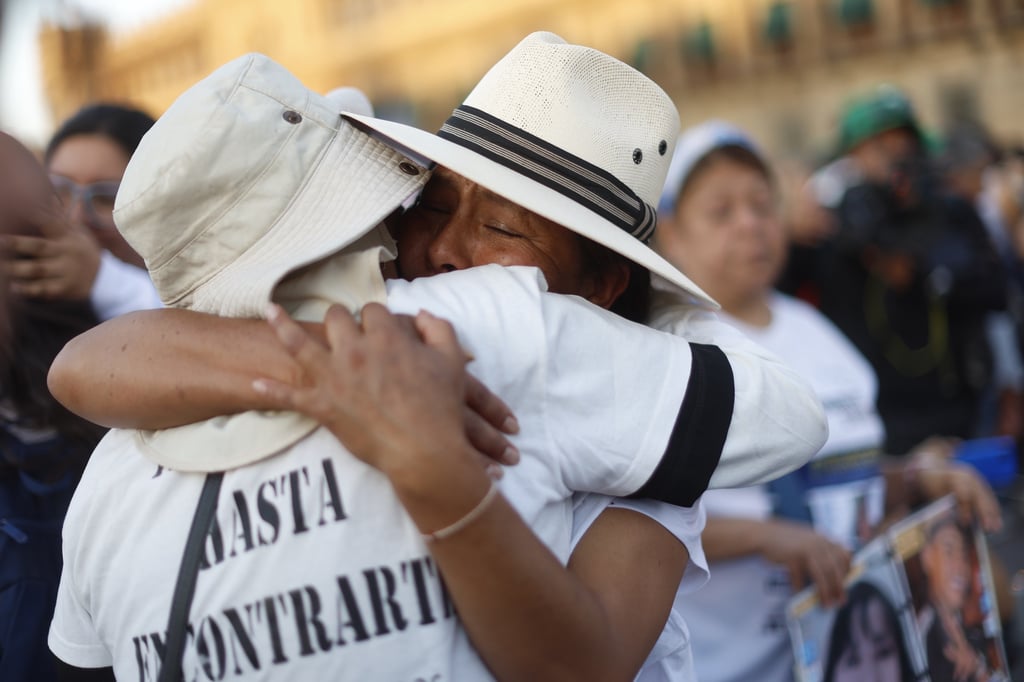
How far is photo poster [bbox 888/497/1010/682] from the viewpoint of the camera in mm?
2580

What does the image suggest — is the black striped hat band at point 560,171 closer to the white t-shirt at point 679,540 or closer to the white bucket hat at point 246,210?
the white bucket hat at point 246,210

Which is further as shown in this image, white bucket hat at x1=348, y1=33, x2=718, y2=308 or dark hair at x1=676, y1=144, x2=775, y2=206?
dark hair at x1=676, y1=144, x2=775, y2=206

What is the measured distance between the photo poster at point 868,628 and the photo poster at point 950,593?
0.04m

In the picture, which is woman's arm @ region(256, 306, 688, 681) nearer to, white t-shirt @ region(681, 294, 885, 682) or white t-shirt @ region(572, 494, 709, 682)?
white t-shirt @ region(572, 494, 709, 682)

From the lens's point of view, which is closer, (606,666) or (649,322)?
(606,666)

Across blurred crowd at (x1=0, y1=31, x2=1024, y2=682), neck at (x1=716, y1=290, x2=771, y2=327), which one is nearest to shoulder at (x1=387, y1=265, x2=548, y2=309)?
blurred crowd at (x1=0, y1=31, x2=1024, y2=682)

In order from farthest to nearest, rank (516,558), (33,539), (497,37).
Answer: (497,37) < (33,539) < (516,558)

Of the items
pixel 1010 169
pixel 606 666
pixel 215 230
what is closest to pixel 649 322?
pixel 606 666

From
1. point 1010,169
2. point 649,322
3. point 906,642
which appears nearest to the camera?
point 649,322

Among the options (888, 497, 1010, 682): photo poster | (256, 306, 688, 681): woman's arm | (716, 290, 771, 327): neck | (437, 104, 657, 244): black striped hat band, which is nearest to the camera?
(256, 306, 688, 681): woman's arm

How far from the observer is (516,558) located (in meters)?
1.13

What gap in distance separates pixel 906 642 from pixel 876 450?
0.66 metres

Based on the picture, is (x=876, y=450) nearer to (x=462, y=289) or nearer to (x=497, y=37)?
(x=462, y=289)

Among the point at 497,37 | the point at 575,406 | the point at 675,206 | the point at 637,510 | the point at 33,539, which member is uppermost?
the point at 575,406
